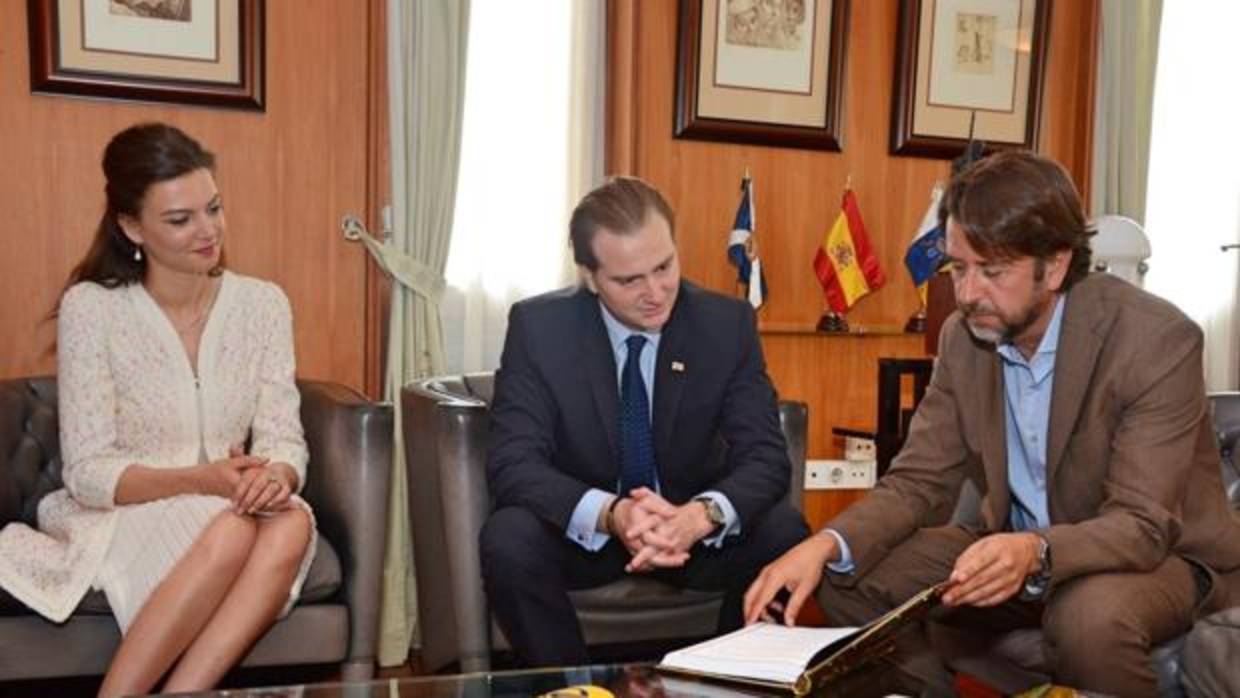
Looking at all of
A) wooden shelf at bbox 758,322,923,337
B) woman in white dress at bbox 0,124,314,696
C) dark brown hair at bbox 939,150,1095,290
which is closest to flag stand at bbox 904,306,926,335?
wooden shelf at bbox 758,322,923,337

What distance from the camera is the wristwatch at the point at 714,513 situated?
2305 millimetres

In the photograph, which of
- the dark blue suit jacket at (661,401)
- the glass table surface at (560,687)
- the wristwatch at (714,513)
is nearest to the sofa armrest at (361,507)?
the dark blue suit jacket at (661,401)

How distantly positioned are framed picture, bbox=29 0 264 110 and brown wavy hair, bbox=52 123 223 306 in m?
0.83

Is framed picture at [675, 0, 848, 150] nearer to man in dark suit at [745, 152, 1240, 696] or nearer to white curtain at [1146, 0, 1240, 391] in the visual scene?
white curtain at [1146, 0, 1240, 391]

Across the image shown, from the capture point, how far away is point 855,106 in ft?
14.3

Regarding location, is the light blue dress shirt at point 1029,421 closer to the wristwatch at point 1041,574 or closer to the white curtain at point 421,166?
the wristwatch at point 1041,574

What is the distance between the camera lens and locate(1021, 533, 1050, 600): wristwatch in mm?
1972

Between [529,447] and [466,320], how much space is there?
154cm

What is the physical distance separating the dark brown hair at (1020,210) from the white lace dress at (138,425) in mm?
1560

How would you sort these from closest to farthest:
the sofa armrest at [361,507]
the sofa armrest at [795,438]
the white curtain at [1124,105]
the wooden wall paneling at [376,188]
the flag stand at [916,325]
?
the sofa armrest at [361,507] → the sofa armrest at [795,438] → the wooden wall paneling at [376,188] → the flag stand at [916,325] → the white curtain at [1124,105]

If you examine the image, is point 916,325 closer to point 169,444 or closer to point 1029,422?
point 1029,422

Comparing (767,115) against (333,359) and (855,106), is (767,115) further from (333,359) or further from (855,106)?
(333,359)

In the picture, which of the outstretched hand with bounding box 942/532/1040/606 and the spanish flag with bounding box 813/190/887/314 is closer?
the outstretched hand with bounding box 942/532/1040/606

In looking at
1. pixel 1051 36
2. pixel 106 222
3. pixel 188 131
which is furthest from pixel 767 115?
pixel 106 222
